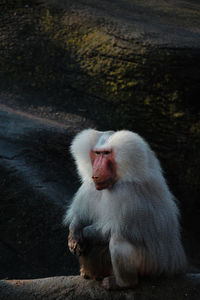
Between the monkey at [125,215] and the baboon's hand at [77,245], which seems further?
the baboon's hand at [77,245]

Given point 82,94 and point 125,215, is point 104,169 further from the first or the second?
point 82,94

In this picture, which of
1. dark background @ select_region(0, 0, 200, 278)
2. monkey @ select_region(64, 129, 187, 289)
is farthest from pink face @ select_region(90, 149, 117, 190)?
dark background @ select_region(0, 0, 200, 278)

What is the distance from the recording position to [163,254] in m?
3.79

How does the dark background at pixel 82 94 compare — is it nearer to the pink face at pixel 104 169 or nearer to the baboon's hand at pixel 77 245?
the baboon's hand at pixel 77 245

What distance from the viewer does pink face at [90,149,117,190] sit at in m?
3.67

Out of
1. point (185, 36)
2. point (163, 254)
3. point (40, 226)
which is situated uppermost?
point (185, 36)

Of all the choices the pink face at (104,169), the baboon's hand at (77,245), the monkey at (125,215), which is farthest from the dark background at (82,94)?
the pink face at (104,169)

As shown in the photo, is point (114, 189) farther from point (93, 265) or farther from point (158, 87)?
point (158, 87)

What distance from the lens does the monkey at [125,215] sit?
365cm

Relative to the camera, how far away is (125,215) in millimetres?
3650

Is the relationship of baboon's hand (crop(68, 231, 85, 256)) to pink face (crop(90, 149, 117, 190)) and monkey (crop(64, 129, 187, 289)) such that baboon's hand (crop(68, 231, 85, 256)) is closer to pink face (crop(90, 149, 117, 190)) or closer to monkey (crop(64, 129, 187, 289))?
monkey (crop(64, 129, 187, 289))

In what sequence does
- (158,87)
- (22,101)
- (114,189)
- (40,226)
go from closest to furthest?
(114,189), (40,226), (158,87), (22,101)

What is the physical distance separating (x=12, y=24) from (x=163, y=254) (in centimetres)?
550

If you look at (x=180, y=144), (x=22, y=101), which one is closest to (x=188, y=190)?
(x=180, y=144)
